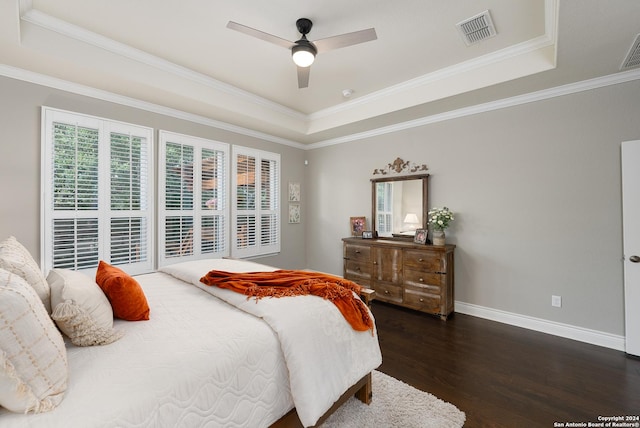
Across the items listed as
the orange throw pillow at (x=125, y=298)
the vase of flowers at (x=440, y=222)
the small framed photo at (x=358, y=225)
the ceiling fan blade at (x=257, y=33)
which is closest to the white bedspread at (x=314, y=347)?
the orange throw pillow at (x=125, y=298)

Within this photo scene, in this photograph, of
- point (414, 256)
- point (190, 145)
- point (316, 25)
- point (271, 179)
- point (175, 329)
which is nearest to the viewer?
point (175, 329)

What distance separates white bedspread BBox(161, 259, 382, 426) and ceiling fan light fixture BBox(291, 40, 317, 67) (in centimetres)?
200

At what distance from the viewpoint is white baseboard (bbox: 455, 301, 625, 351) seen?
279cm

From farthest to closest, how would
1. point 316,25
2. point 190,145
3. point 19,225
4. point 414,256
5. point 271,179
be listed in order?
point 271,179 → point 190,145 → point 414,256 → point 19,225 → point 316,25

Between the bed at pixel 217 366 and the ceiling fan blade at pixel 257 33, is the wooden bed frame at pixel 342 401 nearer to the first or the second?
the bed at pixel 217 366

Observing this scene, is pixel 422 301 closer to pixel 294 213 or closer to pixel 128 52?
pixel 294 213

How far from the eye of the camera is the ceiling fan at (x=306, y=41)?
2.18m

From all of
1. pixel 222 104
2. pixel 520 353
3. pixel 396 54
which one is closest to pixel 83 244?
pixel 222 104

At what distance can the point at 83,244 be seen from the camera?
309cm

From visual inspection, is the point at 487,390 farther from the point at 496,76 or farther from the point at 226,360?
the point at 496,76

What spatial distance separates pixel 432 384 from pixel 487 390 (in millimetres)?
402

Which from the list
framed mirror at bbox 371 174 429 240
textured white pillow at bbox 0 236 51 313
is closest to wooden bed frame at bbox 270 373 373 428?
textured white pillow at bbox 0 236 51 313

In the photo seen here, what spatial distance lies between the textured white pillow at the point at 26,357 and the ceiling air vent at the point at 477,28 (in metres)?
3.40

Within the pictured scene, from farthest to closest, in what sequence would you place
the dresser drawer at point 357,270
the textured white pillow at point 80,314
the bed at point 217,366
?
the dresser drawer at point 357,270, the textured white pillow at point 80,314, the bed at point 217,366
